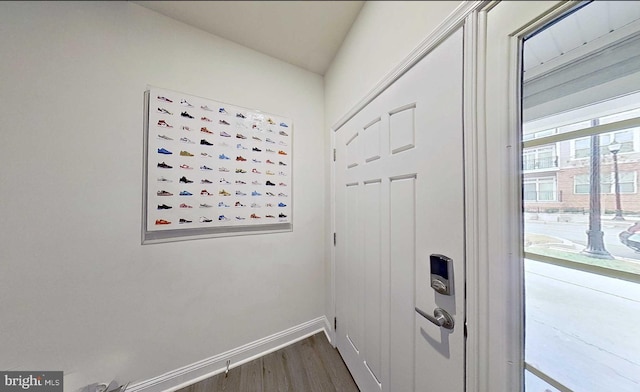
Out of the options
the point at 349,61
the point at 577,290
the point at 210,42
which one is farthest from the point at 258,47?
the point at 577,290

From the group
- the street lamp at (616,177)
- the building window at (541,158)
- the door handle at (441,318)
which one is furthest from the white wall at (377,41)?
the door handle at (441,318)

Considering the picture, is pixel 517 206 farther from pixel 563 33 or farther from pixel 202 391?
pixel 202 391

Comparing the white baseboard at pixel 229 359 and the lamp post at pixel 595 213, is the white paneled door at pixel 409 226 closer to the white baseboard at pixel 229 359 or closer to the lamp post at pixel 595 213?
the lamp post at pixel 595 213

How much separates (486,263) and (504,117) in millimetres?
425

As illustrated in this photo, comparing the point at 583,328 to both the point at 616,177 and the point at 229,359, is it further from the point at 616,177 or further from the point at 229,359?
the point at 229,359

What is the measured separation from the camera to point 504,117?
523 mm

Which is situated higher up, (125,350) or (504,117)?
(504,117)

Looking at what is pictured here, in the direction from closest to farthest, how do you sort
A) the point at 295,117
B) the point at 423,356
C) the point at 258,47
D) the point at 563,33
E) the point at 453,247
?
the point at 563,33, the point at 453,247, the point at 423,356, the point at 258,47, the point at 295,117

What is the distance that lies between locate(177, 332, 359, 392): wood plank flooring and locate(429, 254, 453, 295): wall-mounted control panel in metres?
1.02

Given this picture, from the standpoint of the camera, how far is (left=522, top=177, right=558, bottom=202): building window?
21.1 inches

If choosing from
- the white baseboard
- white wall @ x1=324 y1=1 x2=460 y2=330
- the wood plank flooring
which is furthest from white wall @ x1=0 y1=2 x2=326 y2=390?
white wall @ x1=324 y1=1 x2=460 y2=330

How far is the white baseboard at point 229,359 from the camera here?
3.69 ft

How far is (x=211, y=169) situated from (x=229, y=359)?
1.34 metres

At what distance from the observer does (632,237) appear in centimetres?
52
